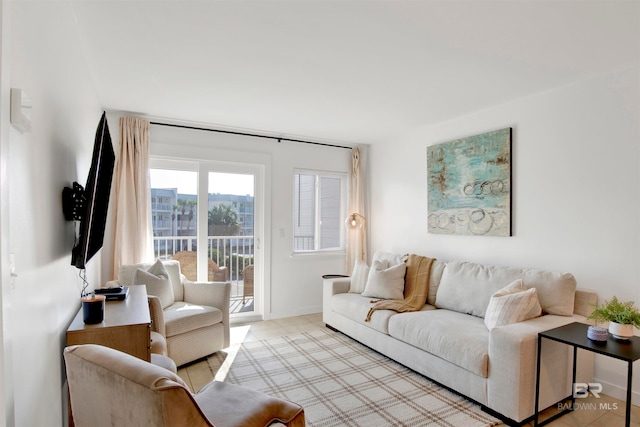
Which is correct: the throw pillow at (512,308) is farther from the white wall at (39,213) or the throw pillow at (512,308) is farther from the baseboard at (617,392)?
the white wall at (39,213)

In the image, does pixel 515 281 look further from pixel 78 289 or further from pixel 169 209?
pixel 169 209

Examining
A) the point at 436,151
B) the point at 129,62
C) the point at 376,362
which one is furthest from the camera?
the point at 436,151

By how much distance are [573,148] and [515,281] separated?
1206 millimetres

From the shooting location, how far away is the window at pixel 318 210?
16.4 ft

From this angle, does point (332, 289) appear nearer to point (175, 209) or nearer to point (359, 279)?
point (359, 279)

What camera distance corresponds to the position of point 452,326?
286cm

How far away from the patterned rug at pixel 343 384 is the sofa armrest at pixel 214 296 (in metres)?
0.35

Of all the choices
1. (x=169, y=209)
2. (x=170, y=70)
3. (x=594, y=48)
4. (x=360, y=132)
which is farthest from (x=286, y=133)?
(x=594, y=48)

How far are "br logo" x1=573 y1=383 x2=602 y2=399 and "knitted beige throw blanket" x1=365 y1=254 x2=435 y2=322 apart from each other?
1.31m

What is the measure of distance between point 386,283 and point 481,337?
1.30 meters

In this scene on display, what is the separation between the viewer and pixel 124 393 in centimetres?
111

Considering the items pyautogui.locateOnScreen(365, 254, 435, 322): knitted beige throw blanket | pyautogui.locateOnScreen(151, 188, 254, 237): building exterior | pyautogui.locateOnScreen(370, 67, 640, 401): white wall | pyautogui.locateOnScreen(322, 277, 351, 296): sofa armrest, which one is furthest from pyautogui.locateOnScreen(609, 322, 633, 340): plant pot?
pyautogui.locateOnScreen(151, 188, 254, 237): building exterior

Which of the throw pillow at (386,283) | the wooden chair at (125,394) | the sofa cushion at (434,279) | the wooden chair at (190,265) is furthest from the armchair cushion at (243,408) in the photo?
the wooden chair at (190,265)

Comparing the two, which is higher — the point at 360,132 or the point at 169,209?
the point at 360,132
